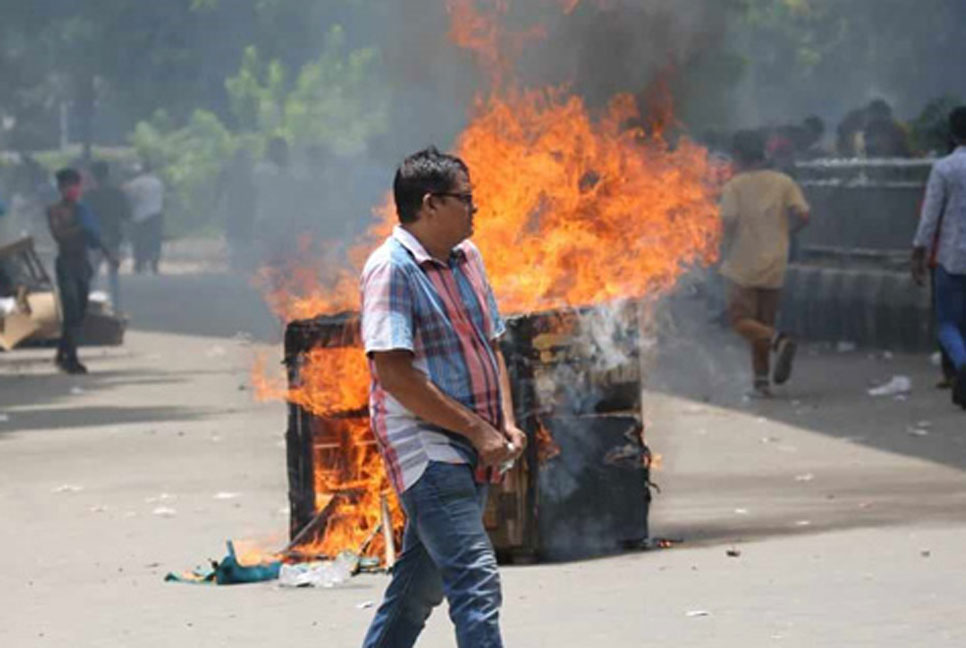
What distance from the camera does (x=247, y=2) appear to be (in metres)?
56.6

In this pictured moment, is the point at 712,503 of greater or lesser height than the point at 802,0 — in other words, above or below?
below

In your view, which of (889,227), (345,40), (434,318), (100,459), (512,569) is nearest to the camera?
(434,318)

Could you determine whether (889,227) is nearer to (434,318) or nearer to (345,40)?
(434,318)

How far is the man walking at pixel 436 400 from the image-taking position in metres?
6.64

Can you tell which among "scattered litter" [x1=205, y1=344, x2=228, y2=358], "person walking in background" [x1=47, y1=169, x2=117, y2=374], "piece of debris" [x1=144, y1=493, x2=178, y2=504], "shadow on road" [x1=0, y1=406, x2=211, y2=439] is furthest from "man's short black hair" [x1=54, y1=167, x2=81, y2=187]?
"piece of debris" [x1=144, y1=493, x2=178, y2=504]

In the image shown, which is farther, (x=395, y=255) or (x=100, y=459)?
(x=100, y=459)

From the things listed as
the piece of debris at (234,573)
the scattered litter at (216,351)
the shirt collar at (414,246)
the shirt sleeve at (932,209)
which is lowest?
the scattered litter at (216,351)

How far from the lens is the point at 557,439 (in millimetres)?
10266

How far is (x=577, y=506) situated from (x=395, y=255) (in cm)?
365

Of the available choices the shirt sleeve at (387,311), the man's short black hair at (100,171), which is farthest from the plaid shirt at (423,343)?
the man's short black hair at (100,171)

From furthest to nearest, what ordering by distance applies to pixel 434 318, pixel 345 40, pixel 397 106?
pixel 345 40 → pixel 397 106 → pixel 434 318

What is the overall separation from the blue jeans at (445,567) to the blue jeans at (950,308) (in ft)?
30.5

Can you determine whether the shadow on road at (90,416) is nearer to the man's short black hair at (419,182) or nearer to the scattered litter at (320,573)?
the scattered litter at (320,573)

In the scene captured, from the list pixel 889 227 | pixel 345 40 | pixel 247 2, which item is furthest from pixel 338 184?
pixel 889 227
